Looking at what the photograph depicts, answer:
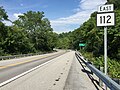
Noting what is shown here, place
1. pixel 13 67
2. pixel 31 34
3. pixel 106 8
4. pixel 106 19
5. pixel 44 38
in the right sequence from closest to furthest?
pixel 106 19
pixel 106 8
pixel 13 67
pixel 31 34
pixel 44 38

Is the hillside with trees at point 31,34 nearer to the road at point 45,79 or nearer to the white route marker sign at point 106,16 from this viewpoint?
the road at point 45,79

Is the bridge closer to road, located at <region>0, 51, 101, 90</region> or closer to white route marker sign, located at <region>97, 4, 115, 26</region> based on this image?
road, located at <region>0, 51, 101, 90</region>

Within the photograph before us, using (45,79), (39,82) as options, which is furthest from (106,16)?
(45,79)

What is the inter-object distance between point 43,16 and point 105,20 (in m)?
94.6

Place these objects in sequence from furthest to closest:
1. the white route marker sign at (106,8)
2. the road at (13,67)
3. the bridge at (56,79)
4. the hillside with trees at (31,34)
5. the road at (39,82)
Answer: the hillside with trees at (31,34)
the road at (13,67)
the white route marker sign at (106,8)
the road at (39,82)
the bridge at (56,79)

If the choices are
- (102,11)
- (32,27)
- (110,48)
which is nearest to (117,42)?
(110,48)

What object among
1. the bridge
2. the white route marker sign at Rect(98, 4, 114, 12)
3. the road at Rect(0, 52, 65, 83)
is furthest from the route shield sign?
the road at Rect(0, 52, 65, 83)

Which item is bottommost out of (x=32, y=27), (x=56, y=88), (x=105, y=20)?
(x=56, y=88)

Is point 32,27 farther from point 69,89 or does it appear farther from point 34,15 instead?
point 69,89

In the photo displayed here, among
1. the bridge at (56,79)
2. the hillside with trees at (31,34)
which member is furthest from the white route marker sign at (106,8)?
the hillside with trees at (31,34)

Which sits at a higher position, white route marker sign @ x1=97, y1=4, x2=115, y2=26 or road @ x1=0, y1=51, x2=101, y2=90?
white route marker sign @ x1=97, y1=4, x2=115, y2=26

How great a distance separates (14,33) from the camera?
63.4 metres

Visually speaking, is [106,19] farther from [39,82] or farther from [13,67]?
[13,67]

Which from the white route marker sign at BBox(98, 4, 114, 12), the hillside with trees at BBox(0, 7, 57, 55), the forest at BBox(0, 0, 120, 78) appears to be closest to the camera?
the white route marker sign at BBox(98, 4, 114, 12)
